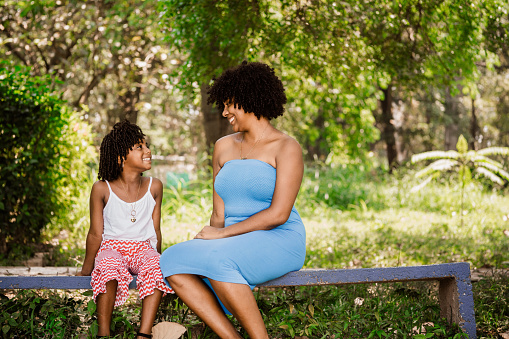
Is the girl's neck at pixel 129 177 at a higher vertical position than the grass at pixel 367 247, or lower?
higher

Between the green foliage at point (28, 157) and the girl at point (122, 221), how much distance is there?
2.11 metres

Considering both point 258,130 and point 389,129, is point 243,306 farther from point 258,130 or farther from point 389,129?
point 389,129

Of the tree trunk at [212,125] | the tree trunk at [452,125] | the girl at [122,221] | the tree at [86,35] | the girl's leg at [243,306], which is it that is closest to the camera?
the girl's leg at [243,306]

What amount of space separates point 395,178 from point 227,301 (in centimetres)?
1021

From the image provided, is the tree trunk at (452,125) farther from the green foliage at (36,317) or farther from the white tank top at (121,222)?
the green foliage at (36,317)

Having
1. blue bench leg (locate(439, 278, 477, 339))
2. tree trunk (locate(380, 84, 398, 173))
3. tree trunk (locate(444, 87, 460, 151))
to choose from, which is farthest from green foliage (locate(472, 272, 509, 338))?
tree trunk (locate(380, 84, 398, 173))

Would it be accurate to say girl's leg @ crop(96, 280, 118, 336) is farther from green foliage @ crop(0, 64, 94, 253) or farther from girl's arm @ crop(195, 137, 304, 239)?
green foliage @ crop(0, 64, 94, 253)

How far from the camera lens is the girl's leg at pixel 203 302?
108 inches

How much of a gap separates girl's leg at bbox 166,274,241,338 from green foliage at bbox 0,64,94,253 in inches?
114

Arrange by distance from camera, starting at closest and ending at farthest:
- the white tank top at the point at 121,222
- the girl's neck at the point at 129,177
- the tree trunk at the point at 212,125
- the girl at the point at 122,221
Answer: the girl at the point at 122,221, the white tank top at the point at 121,222, the girl's neck at the point at 129,177, the tree trunk at the point at 212,125

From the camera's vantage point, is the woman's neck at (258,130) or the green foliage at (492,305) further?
the green foliage at (492,305)

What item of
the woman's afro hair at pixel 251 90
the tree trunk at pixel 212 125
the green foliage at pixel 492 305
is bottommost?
the green foliage at pixel 492 305

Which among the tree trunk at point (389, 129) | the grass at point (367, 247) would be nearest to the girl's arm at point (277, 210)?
the grass at point (367, 247)

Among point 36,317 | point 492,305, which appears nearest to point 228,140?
Answer: point 36,317
